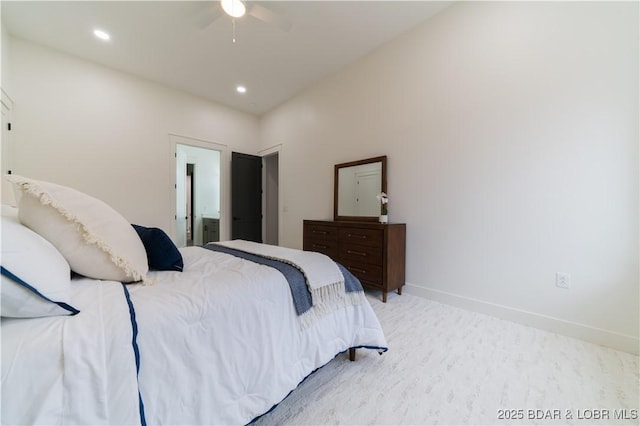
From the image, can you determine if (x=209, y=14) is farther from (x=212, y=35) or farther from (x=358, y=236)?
(x=358, y=236)

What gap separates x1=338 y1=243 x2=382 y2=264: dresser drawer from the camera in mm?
2543

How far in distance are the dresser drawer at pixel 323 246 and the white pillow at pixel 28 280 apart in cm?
245

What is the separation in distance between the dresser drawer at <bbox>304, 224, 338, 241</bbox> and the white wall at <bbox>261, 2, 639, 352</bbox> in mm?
744

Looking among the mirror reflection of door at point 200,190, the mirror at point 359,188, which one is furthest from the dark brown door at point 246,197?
the mirror at point 359,188

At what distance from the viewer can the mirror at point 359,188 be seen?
9.77 ft

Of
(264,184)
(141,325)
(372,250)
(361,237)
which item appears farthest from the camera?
(264,184)

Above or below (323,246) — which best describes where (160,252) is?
above

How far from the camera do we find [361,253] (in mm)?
2693

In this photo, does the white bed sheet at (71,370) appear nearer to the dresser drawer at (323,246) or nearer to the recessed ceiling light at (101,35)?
the dresser drawer at (323,246)

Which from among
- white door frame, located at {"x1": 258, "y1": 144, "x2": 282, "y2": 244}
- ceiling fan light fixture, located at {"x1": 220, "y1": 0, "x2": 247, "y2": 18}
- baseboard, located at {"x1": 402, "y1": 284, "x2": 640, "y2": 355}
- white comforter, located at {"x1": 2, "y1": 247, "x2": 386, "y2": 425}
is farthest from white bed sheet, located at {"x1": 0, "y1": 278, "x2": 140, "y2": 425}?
white door frame, located at {"x1": 258, "y1": 144, "x2": 282, "y2": 244}

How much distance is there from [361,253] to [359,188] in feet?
3.05

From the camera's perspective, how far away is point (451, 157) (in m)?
2.42

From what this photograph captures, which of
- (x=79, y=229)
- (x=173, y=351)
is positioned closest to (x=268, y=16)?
(x=79, y=229)

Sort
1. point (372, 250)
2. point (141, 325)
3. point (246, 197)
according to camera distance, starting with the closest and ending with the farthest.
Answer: point (141, 325) < point (372, 250) < point (246, 197)
